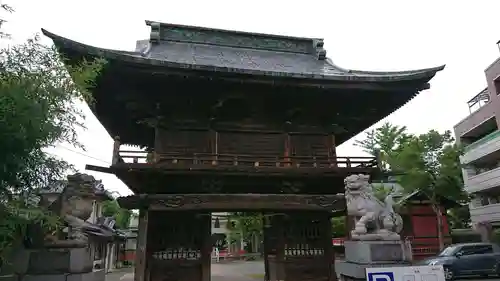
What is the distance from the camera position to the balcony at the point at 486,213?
87.4 ft

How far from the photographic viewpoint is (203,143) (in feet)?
31.7

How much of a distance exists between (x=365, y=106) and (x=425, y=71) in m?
1.84

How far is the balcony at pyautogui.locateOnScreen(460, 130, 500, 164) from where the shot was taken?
26.7 m

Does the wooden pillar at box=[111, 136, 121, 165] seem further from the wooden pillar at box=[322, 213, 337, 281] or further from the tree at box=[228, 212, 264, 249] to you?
the tree at box=[228, 212, 264, 249]

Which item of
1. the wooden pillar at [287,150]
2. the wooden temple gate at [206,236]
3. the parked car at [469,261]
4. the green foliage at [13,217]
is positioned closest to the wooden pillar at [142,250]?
the wooden temple gate at [206,236]

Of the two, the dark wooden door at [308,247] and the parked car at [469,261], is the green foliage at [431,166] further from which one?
the dark wooden door at [308,247]

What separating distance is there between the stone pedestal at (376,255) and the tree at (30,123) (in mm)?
5305

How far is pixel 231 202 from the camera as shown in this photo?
8633 millimetres

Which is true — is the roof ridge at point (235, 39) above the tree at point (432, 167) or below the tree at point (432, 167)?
above

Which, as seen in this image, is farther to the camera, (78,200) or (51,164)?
(78,200)

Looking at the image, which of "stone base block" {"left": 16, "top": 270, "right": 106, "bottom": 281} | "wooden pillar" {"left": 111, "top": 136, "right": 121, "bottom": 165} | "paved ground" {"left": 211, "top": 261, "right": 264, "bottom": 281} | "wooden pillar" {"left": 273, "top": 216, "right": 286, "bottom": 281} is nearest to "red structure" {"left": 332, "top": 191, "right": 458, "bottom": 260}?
"paved ground" {"left": 211, "top": 261, "right": 264, "bottom": 281}

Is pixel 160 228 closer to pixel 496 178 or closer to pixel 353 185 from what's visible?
pixel 353 185

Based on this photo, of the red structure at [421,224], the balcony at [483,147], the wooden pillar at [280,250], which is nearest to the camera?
the wooden pillar at [280,250]

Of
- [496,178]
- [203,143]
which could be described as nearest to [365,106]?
[203,143]
